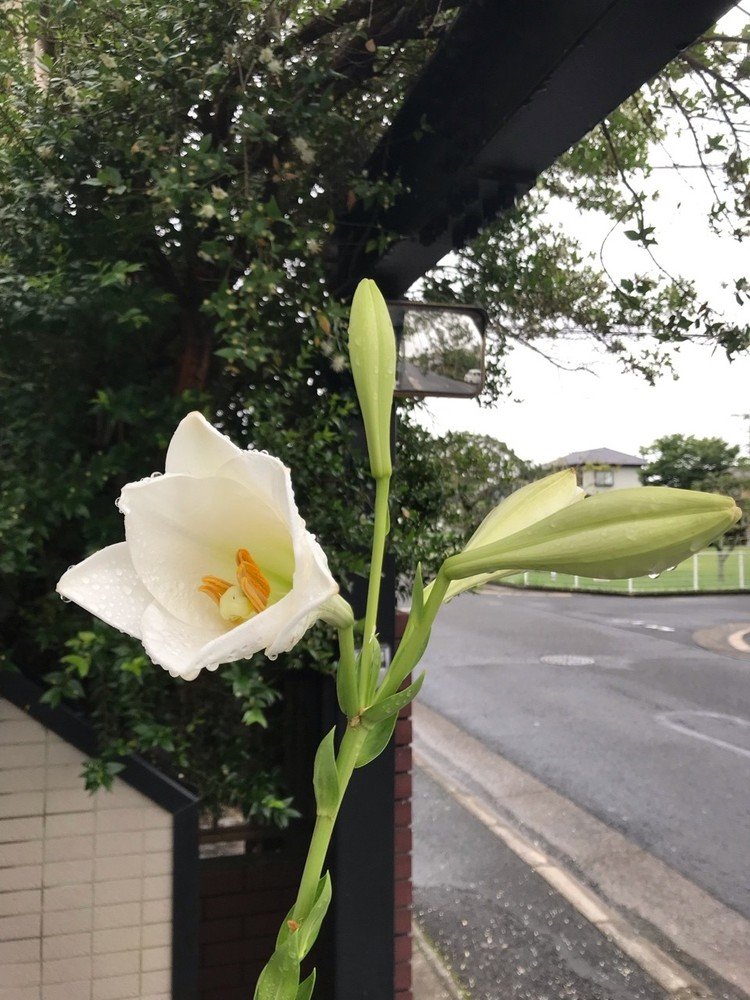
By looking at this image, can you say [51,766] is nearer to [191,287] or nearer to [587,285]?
[191,287]

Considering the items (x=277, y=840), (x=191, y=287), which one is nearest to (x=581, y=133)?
(x=191, y=287)

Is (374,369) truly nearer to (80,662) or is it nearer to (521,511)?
(521,511)

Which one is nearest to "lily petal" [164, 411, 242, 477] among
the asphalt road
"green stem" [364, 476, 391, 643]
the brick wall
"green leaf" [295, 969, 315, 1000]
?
"green stem" [364, 476, 391, 643]

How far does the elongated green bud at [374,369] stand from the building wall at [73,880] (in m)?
1.81

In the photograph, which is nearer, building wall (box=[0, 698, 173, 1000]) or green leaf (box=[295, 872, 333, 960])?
green leaf (box=[295, 872, 333, 960])

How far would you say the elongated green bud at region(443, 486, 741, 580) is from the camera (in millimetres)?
443

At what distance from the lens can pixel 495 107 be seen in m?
1.58

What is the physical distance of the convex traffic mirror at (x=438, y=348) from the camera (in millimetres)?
2188

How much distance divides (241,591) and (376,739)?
5.6 inches

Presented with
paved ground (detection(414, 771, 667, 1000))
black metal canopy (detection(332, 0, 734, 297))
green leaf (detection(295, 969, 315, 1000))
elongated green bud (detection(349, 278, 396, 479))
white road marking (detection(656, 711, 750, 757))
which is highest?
black metal canopy (detection(332, 0, 734, 297))

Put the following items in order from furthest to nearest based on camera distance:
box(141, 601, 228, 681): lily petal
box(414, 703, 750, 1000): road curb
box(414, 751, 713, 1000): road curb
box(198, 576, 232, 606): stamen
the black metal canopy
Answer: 1. box(414, 703, 750, 1000): road curb
2. box(414, 751, 713, 1000): road curb
3. the black metal canopy
4. box(198, 576, 232, 606): stamen
5. box(141, 601, 228, 681): lily petal

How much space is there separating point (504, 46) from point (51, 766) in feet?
6.61

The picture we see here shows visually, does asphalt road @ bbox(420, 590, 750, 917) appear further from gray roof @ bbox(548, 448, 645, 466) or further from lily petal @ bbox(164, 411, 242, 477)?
lily petal @ bbox(164, 411, 242, 477)

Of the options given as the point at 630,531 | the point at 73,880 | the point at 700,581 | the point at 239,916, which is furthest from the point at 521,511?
the point at 700,581
